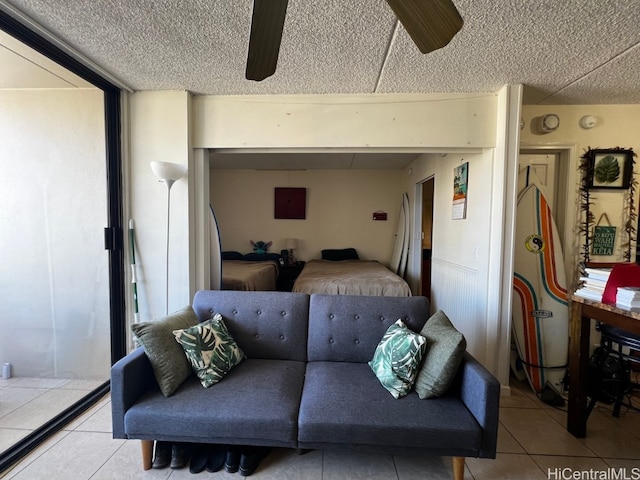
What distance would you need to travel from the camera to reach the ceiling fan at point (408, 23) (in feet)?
2.87

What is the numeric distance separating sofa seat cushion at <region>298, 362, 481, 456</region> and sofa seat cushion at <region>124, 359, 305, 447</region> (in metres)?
0.09

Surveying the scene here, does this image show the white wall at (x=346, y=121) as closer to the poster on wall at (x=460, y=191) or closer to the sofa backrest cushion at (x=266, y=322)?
the poster on wall at (x=460, y=191)

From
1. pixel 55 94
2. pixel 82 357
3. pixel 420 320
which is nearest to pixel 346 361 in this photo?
pixel 420 320

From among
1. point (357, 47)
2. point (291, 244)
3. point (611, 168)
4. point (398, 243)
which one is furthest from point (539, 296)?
point (291, 244)

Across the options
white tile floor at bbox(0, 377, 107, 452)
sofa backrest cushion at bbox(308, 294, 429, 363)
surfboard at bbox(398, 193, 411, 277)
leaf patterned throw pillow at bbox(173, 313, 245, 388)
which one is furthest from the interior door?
white tile floor at bbox(0, 377, 107, 452)

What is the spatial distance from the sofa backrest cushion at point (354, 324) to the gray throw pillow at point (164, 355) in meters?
0.75

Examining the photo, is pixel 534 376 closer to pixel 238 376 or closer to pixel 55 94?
pixel 238 376

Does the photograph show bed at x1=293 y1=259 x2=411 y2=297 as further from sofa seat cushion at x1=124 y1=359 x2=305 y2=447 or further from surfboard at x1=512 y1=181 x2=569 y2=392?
sofa seat cushion at x1=124 y1=359 x2=305 y2=447

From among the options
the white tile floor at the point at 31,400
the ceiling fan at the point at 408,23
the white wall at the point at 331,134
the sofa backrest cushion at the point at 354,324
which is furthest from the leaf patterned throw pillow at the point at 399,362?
the white tile floor at the point at 31,400

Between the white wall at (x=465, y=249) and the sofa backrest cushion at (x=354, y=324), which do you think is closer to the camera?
the sofa backrest cushion at (x=354, y=324)

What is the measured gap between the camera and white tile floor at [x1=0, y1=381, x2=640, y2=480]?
4.47 feet

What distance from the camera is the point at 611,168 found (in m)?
2.23

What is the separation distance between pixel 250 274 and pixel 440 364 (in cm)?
225

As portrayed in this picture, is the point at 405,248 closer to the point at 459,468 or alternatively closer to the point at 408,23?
the point at 459,468
